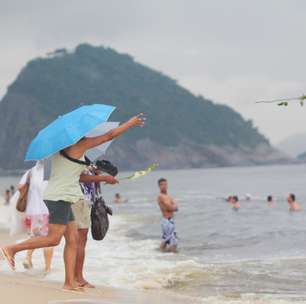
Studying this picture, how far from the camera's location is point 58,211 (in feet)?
17.7

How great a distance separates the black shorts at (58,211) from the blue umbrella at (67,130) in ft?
1.34

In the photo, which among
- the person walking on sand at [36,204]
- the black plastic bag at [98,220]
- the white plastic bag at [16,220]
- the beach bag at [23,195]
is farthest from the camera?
the white plastic bag at [16,220]

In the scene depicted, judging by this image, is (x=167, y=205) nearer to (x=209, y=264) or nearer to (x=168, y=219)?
(x=168, y=219)

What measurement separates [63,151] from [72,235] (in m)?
0.75

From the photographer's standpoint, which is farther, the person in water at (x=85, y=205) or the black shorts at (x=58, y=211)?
the person in water at (x=85, y=205)

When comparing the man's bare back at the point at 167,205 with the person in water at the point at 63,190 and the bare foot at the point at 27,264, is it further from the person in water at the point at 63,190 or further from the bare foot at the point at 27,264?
the person in water at the point at 63,190

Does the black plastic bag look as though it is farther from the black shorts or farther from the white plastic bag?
the white plastic bag

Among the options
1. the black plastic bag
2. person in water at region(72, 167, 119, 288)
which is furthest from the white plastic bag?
the black plastic bag

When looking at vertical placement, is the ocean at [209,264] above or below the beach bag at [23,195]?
below

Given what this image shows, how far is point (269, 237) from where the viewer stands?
15.8 m

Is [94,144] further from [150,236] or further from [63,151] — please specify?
[150,236]

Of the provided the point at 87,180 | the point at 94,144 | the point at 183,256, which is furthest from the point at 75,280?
the point at 183,256

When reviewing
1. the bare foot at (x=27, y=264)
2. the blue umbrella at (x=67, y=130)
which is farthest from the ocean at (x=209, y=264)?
the blue umbrella at (x=67, y=130)

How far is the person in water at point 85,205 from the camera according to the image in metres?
5.74
